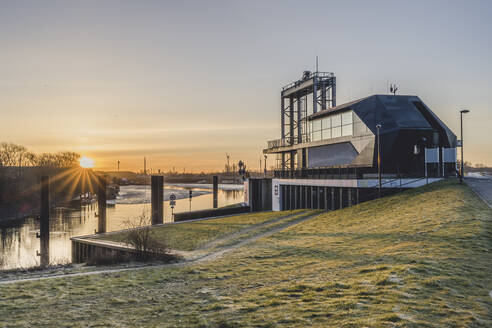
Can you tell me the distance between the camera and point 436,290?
8141 millimetres

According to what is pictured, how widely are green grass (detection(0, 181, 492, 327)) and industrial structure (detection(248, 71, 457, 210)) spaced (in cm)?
1387

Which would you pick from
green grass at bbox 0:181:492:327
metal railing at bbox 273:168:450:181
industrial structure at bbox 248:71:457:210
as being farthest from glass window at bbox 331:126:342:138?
green grass at bbox 0:181:492:327

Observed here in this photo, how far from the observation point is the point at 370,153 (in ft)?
106

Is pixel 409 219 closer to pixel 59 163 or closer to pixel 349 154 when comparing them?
pixel 349 154

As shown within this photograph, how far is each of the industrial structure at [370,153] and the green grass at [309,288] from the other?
13870 millimetres

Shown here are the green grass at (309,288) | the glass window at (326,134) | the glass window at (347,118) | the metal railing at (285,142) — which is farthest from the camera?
the metal railing at (285,142)

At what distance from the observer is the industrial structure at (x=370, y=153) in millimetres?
30892

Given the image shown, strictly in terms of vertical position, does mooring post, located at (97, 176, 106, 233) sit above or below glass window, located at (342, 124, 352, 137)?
below

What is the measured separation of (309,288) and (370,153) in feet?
82.3

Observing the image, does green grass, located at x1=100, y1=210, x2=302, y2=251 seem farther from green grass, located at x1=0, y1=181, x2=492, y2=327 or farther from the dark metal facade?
the dark metal facade

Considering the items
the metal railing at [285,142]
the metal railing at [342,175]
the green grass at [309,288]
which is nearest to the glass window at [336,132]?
the metal railing at [342,175]

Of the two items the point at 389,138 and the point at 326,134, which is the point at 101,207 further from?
the point at 389,138

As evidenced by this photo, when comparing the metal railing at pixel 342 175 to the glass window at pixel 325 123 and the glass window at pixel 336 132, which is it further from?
the glass window at pixel 325 123

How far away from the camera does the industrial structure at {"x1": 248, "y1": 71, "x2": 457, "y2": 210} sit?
30892 mm
